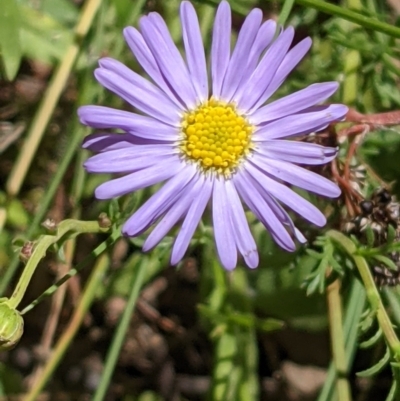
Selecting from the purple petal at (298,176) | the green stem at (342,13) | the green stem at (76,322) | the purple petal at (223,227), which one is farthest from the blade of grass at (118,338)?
the green stem at (342,13)

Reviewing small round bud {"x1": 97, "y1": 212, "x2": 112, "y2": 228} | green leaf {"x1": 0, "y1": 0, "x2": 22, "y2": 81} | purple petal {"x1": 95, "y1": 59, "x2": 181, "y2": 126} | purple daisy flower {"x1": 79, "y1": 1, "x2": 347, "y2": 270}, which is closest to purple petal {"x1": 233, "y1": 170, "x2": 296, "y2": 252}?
purple daisy flower {"x1": 79, "y1": 1, "x2": 347, "y2": 270}

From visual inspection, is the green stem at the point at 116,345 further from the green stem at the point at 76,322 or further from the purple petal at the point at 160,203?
the purple petal at the point at 160,203

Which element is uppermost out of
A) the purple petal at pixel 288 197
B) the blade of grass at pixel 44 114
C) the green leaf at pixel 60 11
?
the green leaf at pixel 60 11

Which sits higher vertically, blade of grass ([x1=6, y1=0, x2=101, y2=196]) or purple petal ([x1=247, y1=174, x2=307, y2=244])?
blade of grass ([x1=6, y1=0, x2=101, y2=196])

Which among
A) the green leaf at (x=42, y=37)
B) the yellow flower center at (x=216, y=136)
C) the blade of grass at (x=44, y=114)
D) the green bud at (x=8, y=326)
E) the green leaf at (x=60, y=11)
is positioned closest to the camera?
the green bud at (x=8, y=326)

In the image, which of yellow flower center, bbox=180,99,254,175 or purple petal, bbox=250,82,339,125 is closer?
purple petal, bbox=250,82,339,125

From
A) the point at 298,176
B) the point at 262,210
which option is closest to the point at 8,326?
the point at 262,210

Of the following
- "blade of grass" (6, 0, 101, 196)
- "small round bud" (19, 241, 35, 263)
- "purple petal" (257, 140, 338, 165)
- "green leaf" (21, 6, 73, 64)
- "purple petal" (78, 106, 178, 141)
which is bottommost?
"small round bud" (19, 241, 35, 263)

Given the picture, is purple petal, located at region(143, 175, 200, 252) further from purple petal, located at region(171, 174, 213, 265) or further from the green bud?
the green bud

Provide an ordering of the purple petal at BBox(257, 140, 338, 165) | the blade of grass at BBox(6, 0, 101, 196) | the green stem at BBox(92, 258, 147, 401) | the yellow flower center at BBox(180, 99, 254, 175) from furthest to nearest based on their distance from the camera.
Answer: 1. the blade of grass at BBox(6, 0, 101, 196)
2. the green stem at BBox(92, 258, 147, 401)
3. the yellow flower center at BBox(180, 99, 254, 175)
4. the purple petal at BBox(257, 140, 338, 165)
